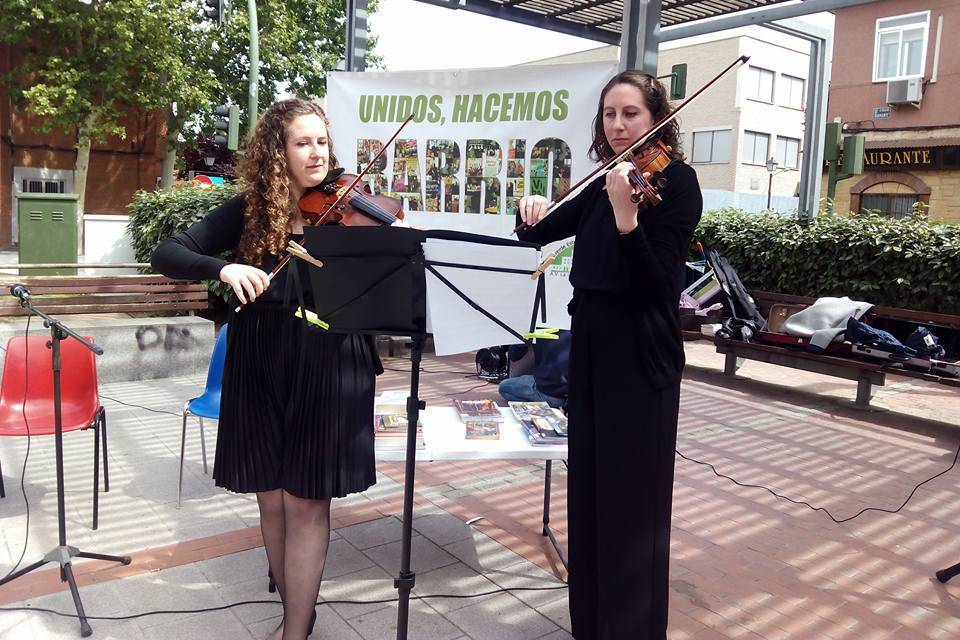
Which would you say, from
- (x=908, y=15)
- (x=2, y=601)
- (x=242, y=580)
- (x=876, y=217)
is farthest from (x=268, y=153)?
(x=908, y=15)

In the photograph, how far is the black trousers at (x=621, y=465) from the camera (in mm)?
2287

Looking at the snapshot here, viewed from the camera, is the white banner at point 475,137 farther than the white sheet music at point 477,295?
Yes

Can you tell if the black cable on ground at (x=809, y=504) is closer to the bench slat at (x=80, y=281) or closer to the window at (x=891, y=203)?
the bench slat at (x=80, y=281)

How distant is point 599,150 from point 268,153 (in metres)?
1.08

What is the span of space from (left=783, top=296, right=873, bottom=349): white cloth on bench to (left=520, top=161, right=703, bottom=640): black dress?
201 inches

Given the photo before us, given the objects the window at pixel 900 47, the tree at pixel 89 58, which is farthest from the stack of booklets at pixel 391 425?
the window at pixel 900 47

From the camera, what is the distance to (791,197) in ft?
120

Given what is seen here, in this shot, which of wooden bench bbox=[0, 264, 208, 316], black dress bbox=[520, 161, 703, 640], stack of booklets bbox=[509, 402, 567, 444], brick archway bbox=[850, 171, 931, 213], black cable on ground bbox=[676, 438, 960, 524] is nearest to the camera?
black dress bbox=[520, 161, 703, 640]

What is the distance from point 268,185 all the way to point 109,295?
546 centimetres

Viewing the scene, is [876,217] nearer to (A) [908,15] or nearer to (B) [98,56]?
(A) [908,15]

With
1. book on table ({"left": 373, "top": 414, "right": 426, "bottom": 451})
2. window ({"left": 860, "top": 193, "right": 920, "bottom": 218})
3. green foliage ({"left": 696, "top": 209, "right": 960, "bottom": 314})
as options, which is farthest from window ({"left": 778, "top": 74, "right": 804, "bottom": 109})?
book on table ({"left": 373, "top": 414, "right": 426, "bottom": 451})

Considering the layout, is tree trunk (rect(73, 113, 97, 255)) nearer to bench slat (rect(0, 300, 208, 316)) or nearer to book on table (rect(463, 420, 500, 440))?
bench slat (rect(0, 300, 208, 316))

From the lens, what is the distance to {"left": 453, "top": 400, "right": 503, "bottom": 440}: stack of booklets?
10.8 feet

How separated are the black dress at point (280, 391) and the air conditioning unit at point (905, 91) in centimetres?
1986
